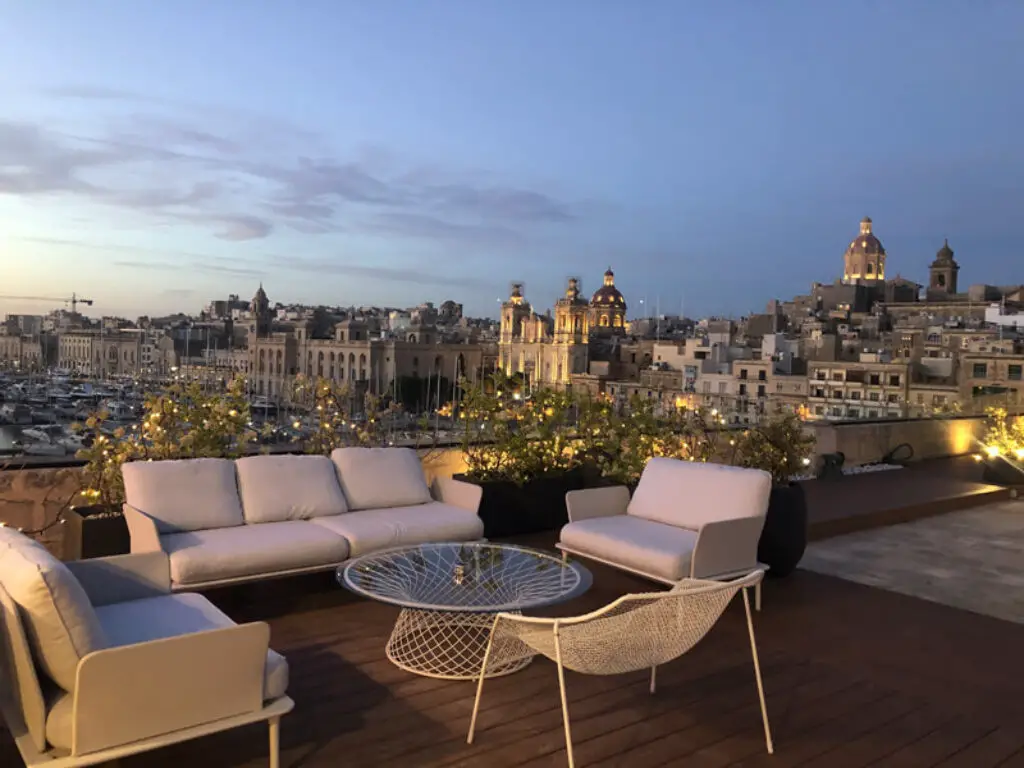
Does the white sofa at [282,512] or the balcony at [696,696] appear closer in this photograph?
the balcony at [696,696]

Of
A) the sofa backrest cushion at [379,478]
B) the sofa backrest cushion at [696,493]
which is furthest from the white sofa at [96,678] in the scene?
the sofa backrest cushion at [696,493]

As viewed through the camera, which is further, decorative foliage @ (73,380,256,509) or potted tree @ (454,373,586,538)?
potted tree @ (454,373,586,538)

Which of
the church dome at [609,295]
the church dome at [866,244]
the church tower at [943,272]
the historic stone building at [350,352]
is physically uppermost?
the church dome at [866,244]

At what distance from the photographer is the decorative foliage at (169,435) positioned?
14.3 ft

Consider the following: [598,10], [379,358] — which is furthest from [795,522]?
[379,358]

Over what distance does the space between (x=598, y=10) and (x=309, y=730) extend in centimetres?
1489

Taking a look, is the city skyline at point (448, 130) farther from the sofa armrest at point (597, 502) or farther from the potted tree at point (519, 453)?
the sofa armrest at point (597, 502)

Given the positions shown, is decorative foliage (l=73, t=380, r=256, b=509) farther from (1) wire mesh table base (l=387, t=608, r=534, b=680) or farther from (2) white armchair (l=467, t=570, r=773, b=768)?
(2) white armchair (l=467, t=570, r=773, b=768)

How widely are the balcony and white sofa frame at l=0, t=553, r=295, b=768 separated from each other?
331mm

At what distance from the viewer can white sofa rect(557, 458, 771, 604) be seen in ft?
13.3

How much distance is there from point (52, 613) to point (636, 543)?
2.82 metres

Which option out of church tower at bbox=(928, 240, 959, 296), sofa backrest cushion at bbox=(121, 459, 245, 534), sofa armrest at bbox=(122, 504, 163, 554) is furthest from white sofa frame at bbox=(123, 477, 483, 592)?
church tower at bbox=(928, 240, 959, 296)

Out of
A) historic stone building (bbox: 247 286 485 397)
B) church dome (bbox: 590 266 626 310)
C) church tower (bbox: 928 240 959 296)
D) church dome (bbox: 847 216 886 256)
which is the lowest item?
historic stone building (bbox: 247 286 485 397)

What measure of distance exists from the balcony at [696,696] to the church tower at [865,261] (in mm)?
103857
